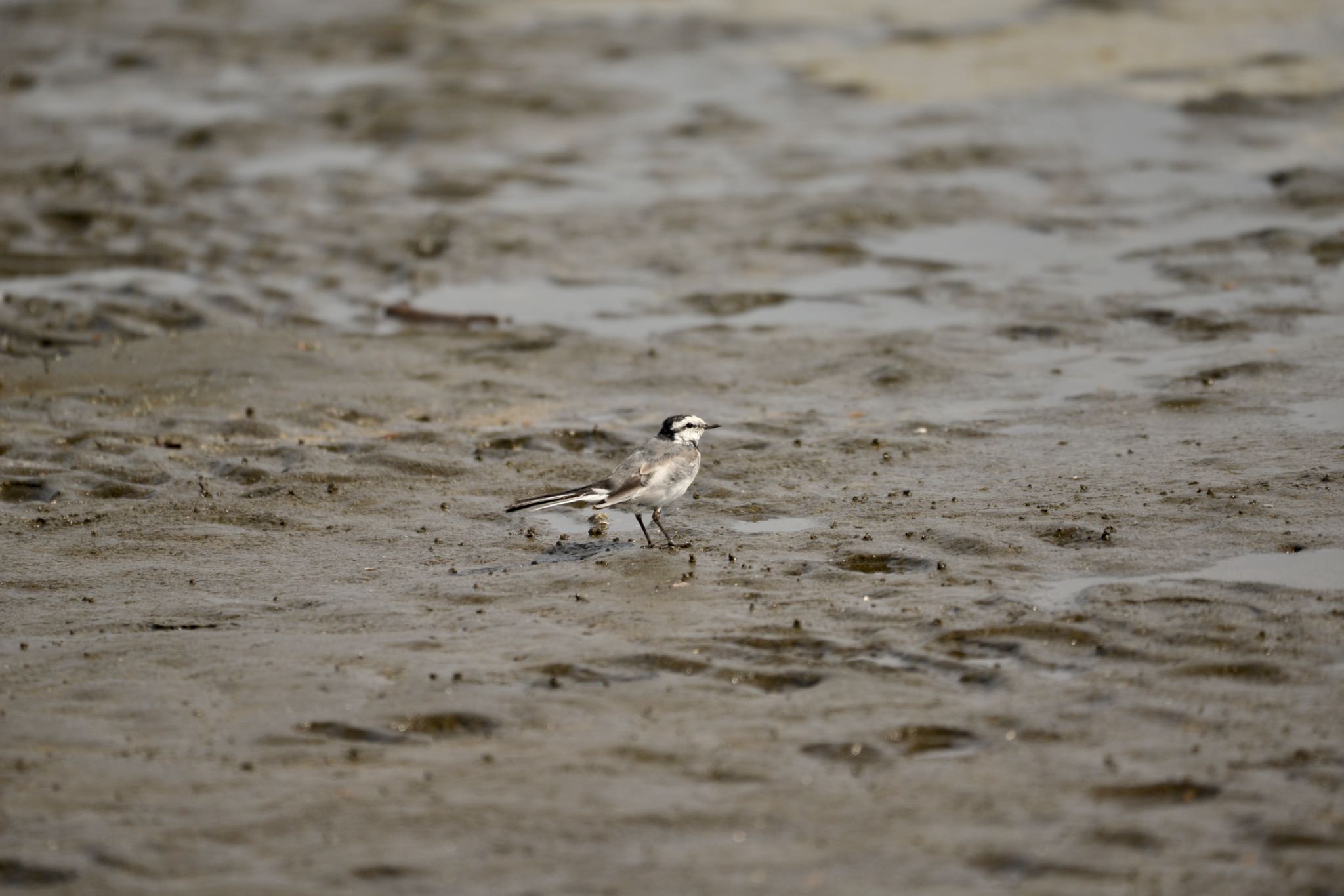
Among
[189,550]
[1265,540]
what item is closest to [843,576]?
[1265,540]

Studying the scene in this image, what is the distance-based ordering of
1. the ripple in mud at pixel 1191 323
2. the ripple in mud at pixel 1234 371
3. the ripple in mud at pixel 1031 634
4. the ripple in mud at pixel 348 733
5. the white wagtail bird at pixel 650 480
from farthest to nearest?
1. the ripple in mud at pixel 1191 323
2. the ripple in mud at pixel 1234 371
3. the white wagtail bird at pixel 650 480
4. the ripple in mud at pixel 1031 634
5. the ripple in mud at pixel 348 733

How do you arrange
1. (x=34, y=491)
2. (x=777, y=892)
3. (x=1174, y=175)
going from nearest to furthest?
1. (x=777, y=892)
2. (x=34, y=491)
3. (x=1174, y=175)

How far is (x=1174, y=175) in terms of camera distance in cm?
1566

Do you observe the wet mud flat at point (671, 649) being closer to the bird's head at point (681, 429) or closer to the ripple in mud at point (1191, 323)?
the bird's head at point (681, 429)

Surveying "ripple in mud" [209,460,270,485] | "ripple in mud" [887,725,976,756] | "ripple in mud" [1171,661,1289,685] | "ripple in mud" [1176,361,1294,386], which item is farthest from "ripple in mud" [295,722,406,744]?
"ripple in mud" [1176,361,1294,386]

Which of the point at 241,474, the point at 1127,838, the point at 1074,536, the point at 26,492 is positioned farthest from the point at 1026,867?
the point at 26,492

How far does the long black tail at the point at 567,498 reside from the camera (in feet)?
26.4

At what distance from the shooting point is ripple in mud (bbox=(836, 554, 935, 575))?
7809mm

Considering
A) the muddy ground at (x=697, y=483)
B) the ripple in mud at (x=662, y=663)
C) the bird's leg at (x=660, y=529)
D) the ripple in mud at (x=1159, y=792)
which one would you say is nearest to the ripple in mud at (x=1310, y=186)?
the muddy ground at (x=697, y=483)

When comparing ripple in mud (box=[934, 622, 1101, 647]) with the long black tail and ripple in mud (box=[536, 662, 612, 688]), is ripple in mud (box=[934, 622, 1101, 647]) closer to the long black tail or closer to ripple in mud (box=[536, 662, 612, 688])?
ripple in mud (box=[536, 662, 612, 688])

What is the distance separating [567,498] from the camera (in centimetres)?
815

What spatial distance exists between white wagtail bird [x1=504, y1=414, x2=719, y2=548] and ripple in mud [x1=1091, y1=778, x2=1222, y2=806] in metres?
→ 3.30

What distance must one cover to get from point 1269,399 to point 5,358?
29.2 feet

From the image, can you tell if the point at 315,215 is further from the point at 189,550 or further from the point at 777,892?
the point at 777,892
